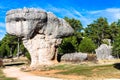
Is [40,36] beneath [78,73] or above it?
above

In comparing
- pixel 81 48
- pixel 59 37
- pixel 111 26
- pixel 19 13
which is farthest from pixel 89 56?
pixel 111 26

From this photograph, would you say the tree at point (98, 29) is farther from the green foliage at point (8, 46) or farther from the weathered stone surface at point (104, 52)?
the weathered stone surface at point (104, 52)

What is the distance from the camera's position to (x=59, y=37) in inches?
1380

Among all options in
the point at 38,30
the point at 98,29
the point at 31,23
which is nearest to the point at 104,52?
the point at 38,30

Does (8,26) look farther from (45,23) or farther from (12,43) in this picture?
(12,43)

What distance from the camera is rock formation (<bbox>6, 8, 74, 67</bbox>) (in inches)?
1284

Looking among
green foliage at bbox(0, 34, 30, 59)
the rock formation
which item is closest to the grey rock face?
the rock formation

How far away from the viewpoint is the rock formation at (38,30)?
32.6m

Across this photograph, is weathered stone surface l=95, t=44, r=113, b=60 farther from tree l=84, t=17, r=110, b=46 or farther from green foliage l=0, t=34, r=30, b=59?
green foliage l=0, t=34, r=30, b=59

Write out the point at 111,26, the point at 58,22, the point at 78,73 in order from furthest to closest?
the point at 111,26 < the point at 58,22 < the point at 78,73

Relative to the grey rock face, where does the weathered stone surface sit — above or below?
below

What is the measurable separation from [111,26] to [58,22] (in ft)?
144

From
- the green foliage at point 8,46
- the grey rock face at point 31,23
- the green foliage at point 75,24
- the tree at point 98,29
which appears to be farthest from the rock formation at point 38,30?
the tree at point 98,29

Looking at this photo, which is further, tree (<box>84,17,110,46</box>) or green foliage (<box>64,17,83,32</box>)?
tree (<box>84,17,110,46</box>)
